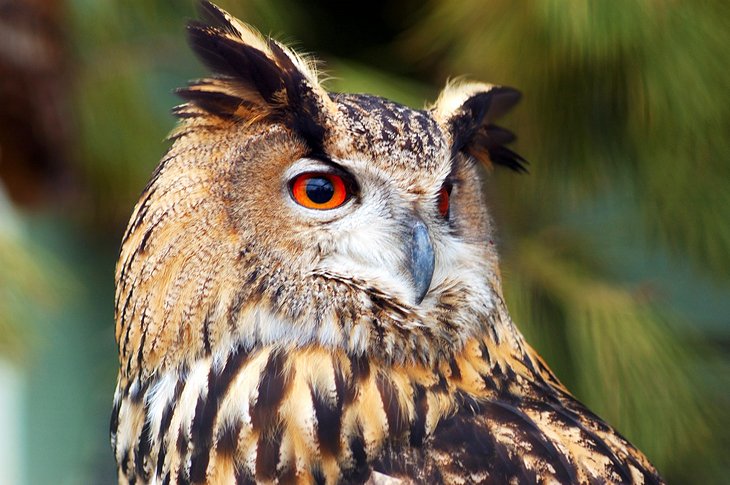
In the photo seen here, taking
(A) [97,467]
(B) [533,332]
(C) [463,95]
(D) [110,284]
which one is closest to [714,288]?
(B) [533,332]

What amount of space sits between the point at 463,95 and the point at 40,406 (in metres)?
1.85

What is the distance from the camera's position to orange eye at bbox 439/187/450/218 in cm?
100

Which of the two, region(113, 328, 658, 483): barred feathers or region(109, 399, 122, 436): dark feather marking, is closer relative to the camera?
region(113, 328, 658, 483): barred feathers

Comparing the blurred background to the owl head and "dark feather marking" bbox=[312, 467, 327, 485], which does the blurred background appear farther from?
"dark feather marking" bbox=[312, 467, 327, 485]

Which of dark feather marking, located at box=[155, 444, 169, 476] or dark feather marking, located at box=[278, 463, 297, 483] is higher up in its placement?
dark feather marking, located at box=[278, 463, 297, 483]

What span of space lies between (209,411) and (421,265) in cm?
31

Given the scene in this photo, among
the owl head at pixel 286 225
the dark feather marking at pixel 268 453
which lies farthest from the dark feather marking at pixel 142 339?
the dark feather marking at pixel 268 453

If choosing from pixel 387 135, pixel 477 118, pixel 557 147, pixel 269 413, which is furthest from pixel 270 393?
pixel 557 147

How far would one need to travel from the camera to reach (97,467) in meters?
2.39

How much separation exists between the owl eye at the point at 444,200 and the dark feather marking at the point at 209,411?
1.03 ft

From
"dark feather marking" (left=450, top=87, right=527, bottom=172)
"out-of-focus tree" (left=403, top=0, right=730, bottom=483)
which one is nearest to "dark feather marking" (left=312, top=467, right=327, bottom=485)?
"dark feather marking" (left=450, top=87, right=527, bottom=172)

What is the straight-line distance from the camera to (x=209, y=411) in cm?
91

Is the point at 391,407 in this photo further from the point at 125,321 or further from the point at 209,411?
the point at 125,321

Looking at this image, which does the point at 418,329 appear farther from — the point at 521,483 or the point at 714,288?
the point at 714,288
